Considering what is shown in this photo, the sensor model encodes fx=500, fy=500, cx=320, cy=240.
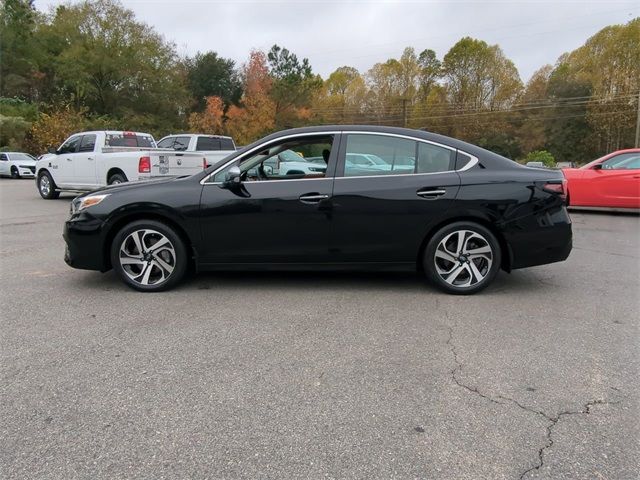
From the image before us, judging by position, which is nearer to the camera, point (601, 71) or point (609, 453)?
point (609, 453)

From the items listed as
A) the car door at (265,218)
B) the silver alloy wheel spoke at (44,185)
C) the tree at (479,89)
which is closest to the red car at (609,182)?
the car door at (265,218)

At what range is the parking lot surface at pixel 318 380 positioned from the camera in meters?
2.42

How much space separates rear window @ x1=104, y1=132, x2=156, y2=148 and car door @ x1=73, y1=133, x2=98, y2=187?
42cm

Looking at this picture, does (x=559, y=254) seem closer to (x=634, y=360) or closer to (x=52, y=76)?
(x=634, y=360)

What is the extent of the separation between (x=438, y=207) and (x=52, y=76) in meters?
58.4

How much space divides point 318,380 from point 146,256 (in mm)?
2687

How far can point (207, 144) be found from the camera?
1503cm

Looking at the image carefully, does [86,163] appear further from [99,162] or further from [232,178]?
[232,178]

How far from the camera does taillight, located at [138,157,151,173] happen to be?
12048 millimetres

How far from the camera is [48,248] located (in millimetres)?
7465

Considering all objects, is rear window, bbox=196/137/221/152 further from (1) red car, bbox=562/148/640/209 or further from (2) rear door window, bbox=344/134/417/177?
(2) rear door window, bbox=344/134/417/177

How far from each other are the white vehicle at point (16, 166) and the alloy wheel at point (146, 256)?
84.2ft

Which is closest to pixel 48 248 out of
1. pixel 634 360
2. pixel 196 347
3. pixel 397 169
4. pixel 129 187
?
pixel 129 187

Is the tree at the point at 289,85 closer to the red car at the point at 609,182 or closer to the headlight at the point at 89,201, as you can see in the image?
the red car at the point at 609,182
